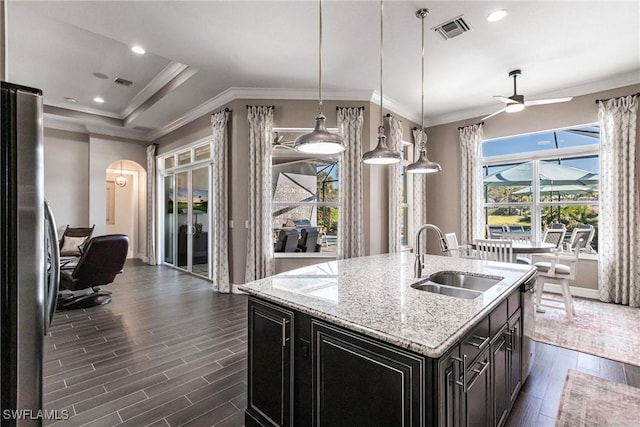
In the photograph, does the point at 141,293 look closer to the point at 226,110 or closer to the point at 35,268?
the point at 226,110

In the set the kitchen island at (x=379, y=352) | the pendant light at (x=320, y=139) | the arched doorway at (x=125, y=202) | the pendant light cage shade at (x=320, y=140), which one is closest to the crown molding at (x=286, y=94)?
the pendant light at (x=320, y=139)

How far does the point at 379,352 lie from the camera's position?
1.17 metres

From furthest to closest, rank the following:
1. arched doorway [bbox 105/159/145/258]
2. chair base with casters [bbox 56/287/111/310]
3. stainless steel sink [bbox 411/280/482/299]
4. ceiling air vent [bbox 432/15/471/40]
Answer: arched doorway [bbox 105/159/145/258], chair base with casters [bbox 56/287/111/310], ceiling air vent [bbox 432/15/471/40], stainless steel sink [bbox 411/280/482/299]

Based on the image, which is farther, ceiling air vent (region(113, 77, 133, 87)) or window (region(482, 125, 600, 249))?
ceiling air vent (region(113, 77, 133, 87))

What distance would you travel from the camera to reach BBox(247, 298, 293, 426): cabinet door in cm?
152

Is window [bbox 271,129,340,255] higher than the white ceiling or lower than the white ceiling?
lower

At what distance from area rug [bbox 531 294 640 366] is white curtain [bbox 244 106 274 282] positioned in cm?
345

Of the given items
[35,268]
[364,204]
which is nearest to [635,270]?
[364,204]

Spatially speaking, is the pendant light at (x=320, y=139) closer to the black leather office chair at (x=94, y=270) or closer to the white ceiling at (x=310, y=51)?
the white ceiling at (x=310, y=51)

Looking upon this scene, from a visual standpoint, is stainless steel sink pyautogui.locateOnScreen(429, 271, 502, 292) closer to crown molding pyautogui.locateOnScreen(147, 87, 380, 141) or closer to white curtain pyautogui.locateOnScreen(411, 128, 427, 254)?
crown molding pyautogui.locateOnScreen(147, 87, 380, 141)

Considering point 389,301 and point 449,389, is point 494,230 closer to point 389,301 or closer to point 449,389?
point 389,301

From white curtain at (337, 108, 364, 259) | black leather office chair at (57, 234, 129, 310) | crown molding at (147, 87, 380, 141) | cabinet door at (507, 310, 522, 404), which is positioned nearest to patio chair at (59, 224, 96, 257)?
black leather office chair at (57, 234, 129, 310)

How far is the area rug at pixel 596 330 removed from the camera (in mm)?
2850

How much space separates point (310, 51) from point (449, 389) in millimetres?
3656
